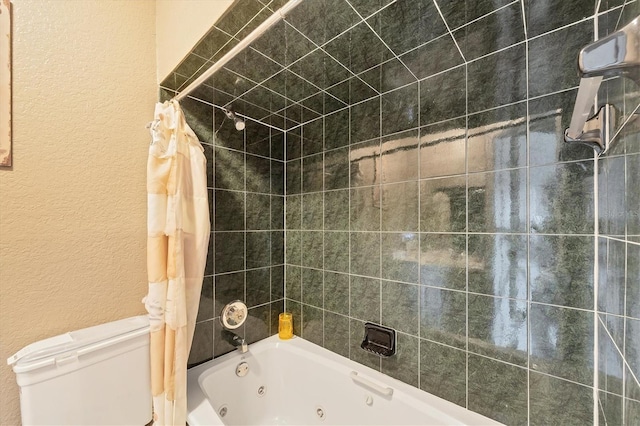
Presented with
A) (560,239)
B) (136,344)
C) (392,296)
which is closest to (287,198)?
(392,296)

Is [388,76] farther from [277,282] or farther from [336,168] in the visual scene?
[277,282]

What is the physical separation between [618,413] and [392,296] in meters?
0.81

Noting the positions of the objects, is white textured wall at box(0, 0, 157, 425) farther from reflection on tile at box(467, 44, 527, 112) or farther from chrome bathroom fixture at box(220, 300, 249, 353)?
reflection on tile at box(467, 44, 527, 112)

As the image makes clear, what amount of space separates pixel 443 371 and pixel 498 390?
0.69 ft

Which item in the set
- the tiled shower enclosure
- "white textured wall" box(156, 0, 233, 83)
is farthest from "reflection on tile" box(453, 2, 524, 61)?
"white textured wall" box(156, 0, 233, 83)

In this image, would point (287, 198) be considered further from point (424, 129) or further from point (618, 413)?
point (618, 413)

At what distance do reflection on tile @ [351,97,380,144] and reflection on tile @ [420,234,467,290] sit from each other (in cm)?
64

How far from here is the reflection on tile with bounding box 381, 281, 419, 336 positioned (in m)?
1.27

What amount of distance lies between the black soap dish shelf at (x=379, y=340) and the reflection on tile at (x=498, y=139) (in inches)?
35.6

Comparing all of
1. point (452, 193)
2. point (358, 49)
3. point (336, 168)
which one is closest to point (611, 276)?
point (452, 193)

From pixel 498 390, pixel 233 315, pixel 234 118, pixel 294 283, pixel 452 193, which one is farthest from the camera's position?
pixel 294 283

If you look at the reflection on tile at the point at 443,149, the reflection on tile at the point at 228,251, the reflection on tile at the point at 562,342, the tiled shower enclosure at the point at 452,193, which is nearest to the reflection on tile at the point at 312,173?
the tiled shower enclosure at the point at 452,193

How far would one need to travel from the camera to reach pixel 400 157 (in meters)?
1.33

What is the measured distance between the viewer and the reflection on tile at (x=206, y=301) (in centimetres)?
146
